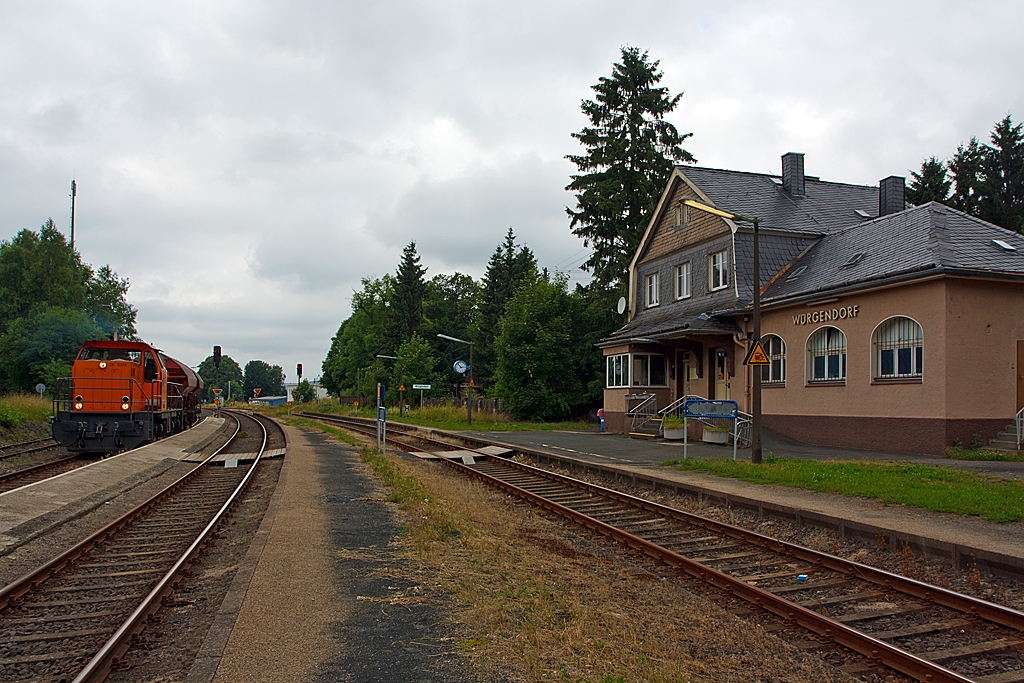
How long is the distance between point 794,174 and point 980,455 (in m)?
16.3

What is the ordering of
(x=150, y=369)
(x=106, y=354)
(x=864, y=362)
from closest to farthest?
(x=864, y=362) < (x=106, y=354) < (x=150, y=369)

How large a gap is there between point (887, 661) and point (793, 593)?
2118mm

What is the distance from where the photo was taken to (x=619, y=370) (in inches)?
1198

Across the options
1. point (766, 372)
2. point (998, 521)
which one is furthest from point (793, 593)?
point (766, 372)

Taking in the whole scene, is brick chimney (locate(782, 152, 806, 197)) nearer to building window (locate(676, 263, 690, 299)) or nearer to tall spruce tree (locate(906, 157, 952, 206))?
building window (locate(676, 263, 690, 299))

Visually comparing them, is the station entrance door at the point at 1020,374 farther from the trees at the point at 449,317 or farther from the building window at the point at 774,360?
the trees at the point at 449,317

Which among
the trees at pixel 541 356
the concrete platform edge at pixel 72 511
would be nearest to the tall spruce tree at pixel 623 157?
the trees at pixel 541 356

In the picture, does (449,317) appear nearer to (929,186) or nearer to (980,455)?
(929,186)

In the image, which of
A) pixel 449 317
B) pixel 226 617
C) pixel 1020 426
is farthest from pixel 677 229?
pixel 449 317

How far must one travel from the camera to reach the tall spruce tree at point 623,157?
44719 millimetres

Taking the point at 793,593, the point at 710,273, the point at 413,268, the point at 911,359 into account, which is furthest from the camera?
the point at 413,268

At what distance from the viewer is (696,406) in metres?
18.0

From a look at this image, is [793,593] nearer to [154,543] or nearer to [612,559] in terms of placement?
[612,559]

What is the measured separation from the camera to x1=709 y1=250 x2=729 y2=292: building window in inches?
1033
